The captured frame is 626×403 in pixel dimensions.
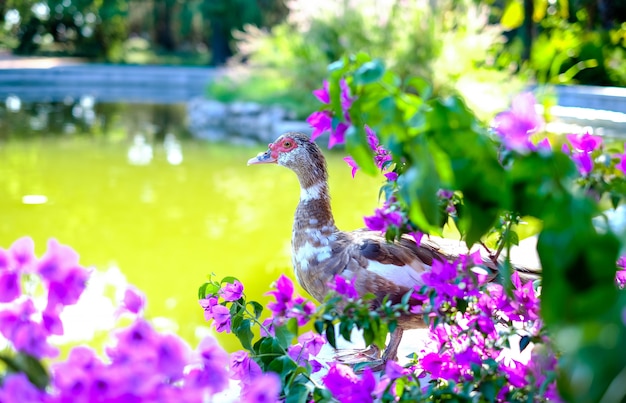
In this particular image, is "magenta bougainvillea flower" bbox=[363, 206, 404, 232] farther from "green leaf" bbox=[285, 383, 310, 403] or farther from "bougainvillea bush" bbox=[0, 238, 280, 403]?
"bougainvillea bush" bbox=[0, 238, 280, 403]

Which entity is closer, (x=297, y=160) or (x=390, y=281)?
(x=390, y=281)

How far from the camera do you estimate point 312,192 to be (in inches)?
109

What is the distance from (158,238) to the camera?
4.99 metres

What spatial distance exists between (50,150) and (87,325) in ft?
18.2

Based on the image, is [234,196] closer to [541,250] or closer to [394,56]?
[394,56]

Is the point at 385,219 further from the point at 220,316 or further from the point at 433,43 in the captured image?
the point at 433,43

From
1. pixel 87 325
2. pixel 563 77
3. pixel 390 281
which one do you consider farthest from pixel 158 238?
pixel 563 77

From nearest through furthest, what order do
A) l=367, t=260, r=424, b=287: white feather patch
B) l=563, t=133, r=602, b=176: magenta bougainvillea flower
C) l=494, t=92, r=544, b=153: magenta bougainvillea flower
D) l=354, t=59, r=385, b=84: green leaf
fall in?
l=354, t=59, r=385, b=84: green leaf < l=494, t=92, r=544, b=153: magenta bougainvillea flower < l=563, t=133, r=602, b=176: magenta bougainvillea flower < l=367, t=260, r=424, b=287: white feather patch

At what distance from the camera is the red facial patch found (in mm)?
2857

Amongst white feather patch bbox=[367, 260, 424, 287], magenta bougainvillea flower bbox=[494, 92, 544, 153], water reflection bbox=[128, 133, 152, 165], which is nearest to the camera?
magenta bougainvillea flower bbox=[494, 92, 544, 153]

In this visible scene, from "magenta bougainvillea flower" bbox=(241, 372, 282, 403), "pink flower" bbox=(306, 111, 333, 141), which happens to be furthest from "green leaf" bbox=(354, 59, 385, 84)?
"magenta bougainvillea flower" bbox=(241, 372, 282, 403)

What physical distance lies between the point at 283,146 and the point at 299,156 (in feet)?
0.28

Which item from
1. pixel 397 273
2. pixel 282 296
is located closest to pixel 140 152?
pixel 397 273

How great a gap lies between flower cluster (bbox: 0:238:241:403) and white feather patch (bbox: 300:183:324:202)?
159 cm
